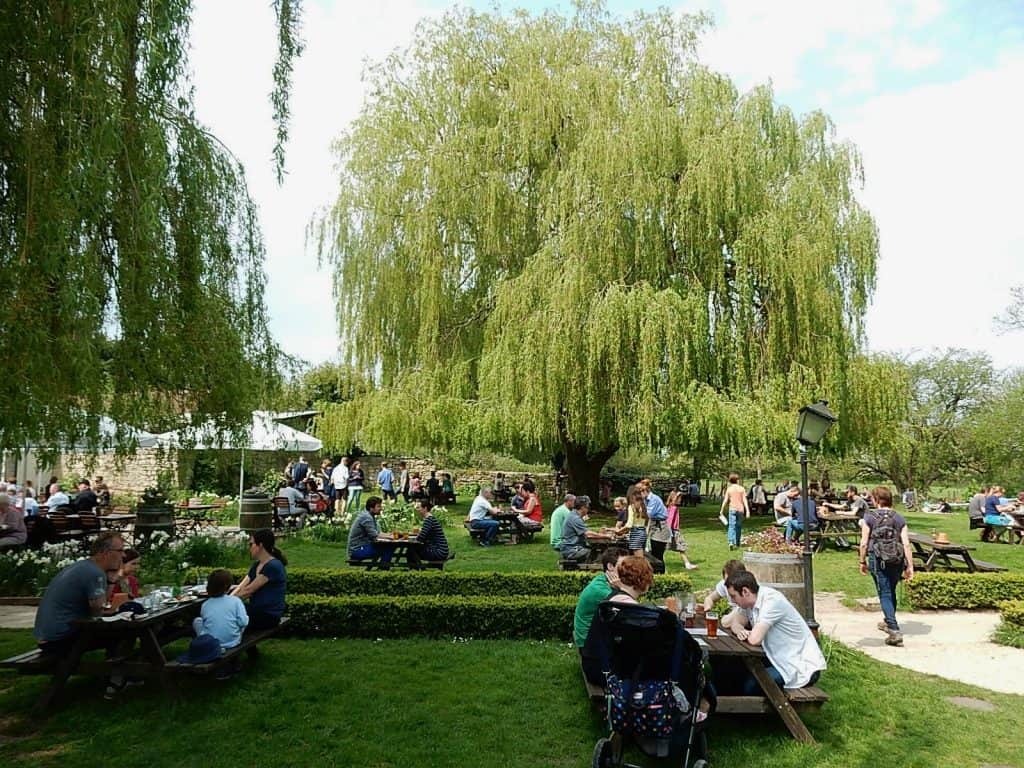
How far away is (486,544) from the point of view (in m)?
14.6

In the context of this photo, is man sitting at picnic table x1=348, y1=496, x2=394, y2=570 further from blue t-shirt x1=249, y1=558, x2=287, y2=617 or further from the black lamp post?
the black lamp post

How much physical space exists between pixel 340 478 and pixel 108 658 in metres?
13.2

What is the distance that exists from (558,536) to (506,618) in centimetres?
378

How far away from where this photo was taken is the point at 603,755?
4.51m

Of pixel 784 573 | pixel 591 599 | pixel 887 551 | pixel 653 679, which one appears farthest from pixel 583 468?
pixel 653 679

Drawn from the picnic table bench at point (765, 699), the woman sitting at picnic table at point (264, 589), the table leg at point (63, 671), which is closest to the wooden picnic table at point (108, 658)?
the table leg at point (63, 671)

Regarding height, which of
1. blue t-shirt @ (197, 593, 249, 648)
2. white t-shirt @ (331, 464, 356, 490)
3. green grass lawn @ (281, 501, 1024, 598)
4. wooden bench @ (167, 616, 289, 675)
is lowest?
green grass lawn @ (281, 501, 1024, 598)

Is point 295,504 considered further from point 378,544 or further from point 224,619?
point 224,619

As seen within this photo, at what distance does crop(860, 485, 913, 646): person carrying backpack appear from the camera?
771 centimetres

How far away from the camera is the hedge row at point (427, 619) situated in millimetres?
7652

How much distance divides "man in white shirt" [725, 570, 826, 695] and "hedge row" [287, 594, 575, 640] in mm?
2769

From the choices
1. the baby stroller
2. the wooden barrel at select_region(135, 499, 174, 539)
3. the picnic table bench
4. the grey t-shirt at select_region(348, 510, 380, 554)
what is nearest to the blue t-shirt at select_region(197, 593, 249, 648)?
the picnic table bench

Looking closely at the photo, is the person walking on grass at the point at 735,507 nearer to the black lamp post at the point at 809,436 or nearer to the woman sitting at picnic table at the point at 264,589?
the black lamp post at the point at 809,436

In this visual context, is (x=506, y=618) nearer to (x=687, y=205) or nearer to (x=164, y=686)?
(x=164, y=686)
